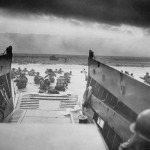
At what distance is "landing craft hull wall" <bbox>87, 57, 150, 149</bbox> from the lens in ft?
11.7

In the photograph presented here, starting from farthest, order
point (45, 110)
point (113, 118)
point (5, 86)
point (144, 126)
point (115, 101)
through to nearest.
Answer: point (5, 86) → point (45, 110) → point (115, 101) → point (113, 118) → point (144, 126)

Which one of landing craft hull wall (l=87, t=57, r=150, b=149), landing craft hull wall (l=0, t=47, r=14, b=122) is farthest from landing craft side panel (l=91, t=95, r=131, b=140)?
landing craft hull wall (l=0, t=47, r=14, b=122)

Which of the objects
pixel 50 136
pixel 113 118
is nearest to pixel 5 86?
pixel 113 118

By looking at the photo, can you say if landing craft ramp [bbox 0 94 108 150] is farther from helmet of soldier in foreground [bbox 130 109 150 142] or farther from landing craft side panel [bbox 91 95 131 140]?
landing craft side panel [bbox 91 95 131 140]

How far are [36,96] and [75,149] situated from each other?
6791mm

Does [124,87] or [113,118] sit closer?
[124,87]

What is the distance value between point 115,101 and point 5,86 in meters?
3.82

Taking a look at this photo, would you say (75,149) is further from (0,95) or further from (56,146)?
(0,95)

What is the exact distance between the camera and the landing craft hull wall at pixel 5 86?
20.9 feet

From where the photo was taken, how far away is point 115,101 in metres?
5.08

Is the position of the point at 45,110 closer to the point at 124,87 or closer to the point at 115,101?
the point at 115,101

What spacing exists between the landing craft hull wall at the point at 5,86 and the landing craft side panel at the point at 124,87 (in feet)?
9.45

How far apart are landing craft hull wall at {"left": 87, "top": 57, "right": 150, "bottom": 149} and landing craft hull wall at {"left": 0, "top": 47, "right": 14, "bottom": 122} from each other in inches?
101

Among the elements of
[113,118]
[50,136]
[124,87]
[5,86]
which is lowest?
[113,118]
